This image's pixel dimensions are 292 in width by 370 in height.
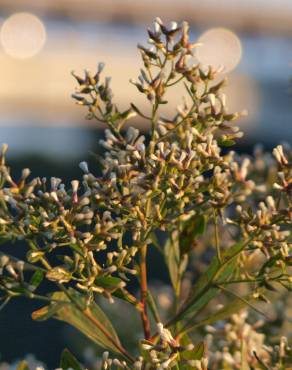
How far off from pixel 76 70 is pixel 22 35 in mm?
5063

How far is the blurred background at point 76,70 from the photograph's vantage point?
26047 millimetres

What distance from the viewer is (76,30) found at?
36031mm

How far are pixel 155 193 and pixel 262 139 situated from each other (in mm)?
27753

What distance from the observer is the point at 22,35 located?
31609 millimetres

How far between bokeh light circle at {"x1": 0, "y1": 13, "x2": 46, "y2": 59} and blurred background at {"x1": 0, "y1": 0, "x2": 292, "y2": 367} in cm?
3

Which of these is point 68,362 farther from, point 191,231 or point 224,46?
point 224,46

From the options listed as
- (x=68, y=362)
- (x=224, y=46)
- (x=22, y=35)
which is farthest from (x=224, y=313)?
(x=224, y=46)

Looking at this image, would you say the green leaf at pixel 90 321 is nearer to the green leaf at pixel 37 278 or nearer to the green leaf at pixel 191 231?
the green leaf at pixel 37 278

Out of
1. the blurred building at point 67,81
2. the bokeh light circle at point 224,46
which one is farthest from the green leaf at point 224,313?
the bokeh light circle at point 224,46

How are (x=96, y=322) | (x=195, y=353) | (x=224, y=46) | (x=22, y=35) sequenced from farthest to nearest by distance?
(x=224, y=46)
(x=22, y=35)
(x=96, y=322)
(x=195, y=353)

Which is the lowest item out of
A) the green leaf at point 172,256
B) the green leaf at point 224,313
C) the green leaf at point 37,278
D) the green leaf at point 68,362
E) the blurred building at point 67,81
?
the blurred building at point 67,81

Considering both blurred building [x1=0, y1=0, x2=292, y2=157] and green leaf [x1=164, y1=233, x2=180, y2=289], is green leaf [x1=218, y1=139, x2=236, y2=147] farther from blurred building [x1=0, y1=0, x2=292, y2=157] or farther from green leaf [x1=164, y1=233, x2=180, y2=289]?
blurred building [x1=0, y1=0, x2=292, y2=157]

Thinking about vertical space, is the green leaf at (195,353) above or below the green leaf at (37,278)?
below

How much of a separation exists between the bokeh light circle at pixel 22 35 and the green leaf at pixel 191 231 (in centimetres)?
2542
